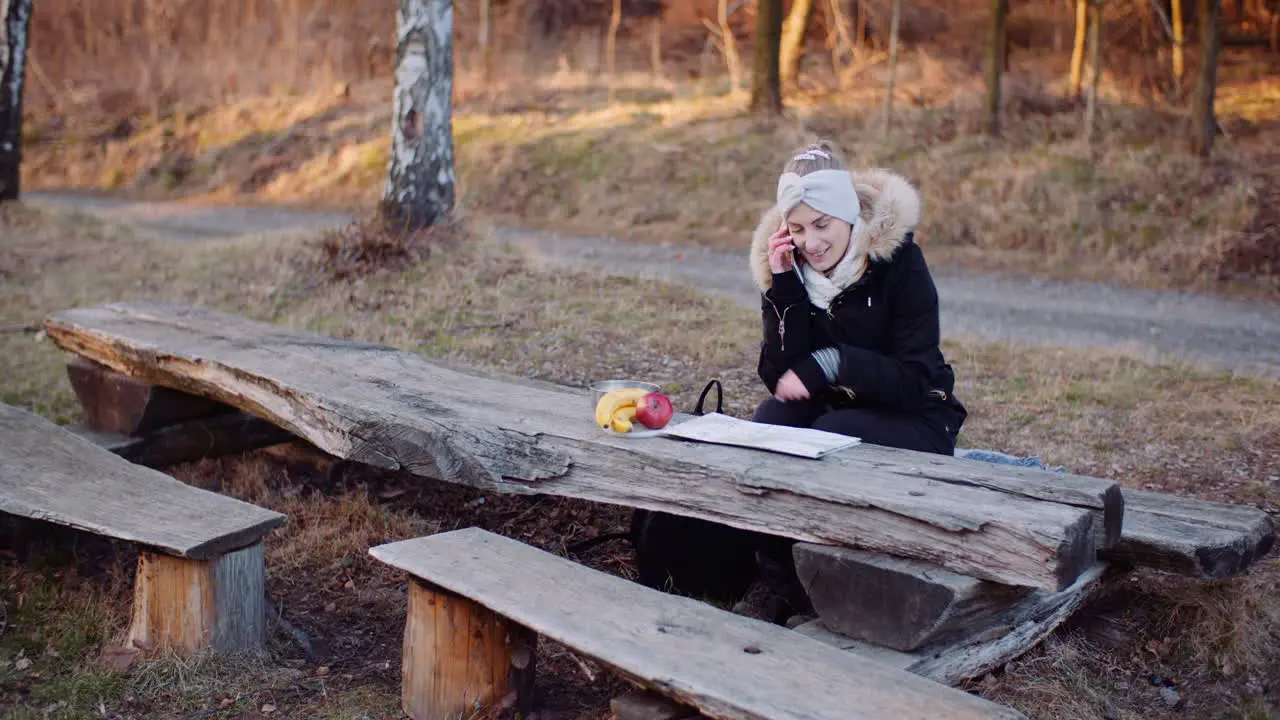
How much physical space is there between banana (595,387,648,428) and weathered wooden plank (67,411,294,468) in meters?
2.68

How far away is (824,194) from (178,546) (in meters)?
2.32

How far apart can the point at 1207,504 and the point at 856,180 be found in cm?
161

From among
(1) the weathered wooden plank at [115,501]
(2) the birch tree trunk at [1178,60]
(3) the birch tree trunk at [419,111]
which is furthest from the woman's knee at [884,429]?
(2) the birch tree trunk at [1178,60]

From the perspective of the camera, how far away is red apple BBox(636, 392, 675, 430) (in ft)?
11.9

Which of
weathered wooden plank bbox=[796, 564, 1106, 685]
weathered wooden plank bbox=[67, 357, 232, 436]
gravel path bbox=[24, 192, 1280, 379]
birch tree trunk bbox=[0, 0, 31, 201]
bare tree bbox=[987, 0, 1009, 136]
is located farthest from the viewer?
bare tree bbox=[987, 0, 1009, 136]

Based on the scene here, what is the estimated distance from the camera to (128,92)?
22.8 meters

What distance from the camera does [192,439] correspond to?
18.4 feet

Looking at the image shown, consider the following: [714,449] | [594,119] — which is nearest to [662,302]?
[714,449]

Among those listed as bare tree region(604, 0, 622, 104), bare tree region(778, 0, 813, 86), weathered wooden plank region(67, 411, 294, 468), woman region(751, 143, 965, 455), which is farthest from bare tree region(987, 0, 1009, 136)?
woman region(751, 143, 965, 455)

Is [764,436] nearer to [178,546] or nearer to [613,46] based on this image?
[178,546]

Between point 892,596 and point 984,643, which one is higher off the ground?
point 892,596

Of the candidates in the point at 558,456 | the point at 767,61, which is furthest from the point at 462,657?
the point at 767,61

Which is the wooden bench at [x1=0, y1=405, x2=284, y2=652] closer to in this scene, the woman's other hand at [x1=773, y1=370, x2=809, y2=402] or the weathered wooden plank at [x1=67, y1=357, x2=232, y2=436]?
the weathered wooden plank at [x1=67, y1=357, x2=232, y2=436]

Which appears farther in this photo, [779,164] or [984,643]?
[779,164]
